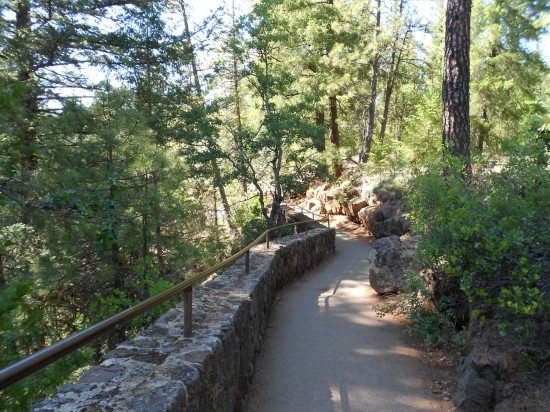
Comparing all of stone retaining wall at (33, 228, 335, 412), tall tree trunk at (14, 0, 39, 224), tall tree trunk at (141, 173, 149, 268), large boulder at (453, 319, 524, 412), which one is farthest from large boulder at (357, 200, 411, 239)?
tall tree trunk at (14, 0, 39, 224)

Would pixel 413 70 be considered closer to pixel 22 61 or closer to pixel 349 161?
pixel 349 161

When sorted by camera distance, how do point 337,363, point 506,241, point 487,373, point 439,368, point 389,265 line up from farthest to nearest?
point 389,265 < point 337,363 < point 439,368 < point 487,373 < point 506,241

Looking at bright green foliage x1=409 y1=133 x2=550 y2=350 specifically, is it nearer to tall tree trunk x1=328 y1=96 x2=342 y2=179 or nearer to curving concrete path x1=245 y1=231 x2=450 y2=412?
curving concrete path x1=245 y1=231 x2=450 y2=412

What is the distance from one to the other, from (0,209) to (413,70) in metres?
20.0

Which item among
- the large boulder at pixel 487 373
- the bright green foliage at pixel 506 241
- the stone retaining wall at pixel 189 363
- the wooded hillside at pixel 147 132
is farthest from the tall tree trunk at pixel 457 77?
the stone retaining wall at pixel 189 363

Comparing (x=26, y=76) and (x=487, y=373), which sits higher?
(x=26, y=76)

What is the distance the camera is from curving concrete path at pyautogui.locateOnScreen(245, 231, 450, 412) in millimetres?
3883

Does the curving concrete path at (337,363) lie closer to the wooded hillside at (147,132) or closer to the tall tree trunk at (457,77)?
the wooded hillside at (147,132)

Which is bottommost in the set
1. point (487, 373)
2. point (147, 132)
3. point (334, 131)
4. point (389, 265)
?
point (487, 373)

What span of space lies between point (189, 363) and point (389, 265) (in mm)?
5572

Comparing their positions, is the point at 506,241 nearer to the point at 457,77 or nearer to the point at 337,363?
the point at 337,363

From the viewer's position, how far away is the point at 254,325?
4.62m

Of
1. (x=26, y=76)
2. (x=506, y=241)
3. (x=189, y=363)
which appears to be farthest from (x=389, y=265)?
(x=26, y=76)

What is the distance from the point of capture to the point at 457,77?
6832mm
